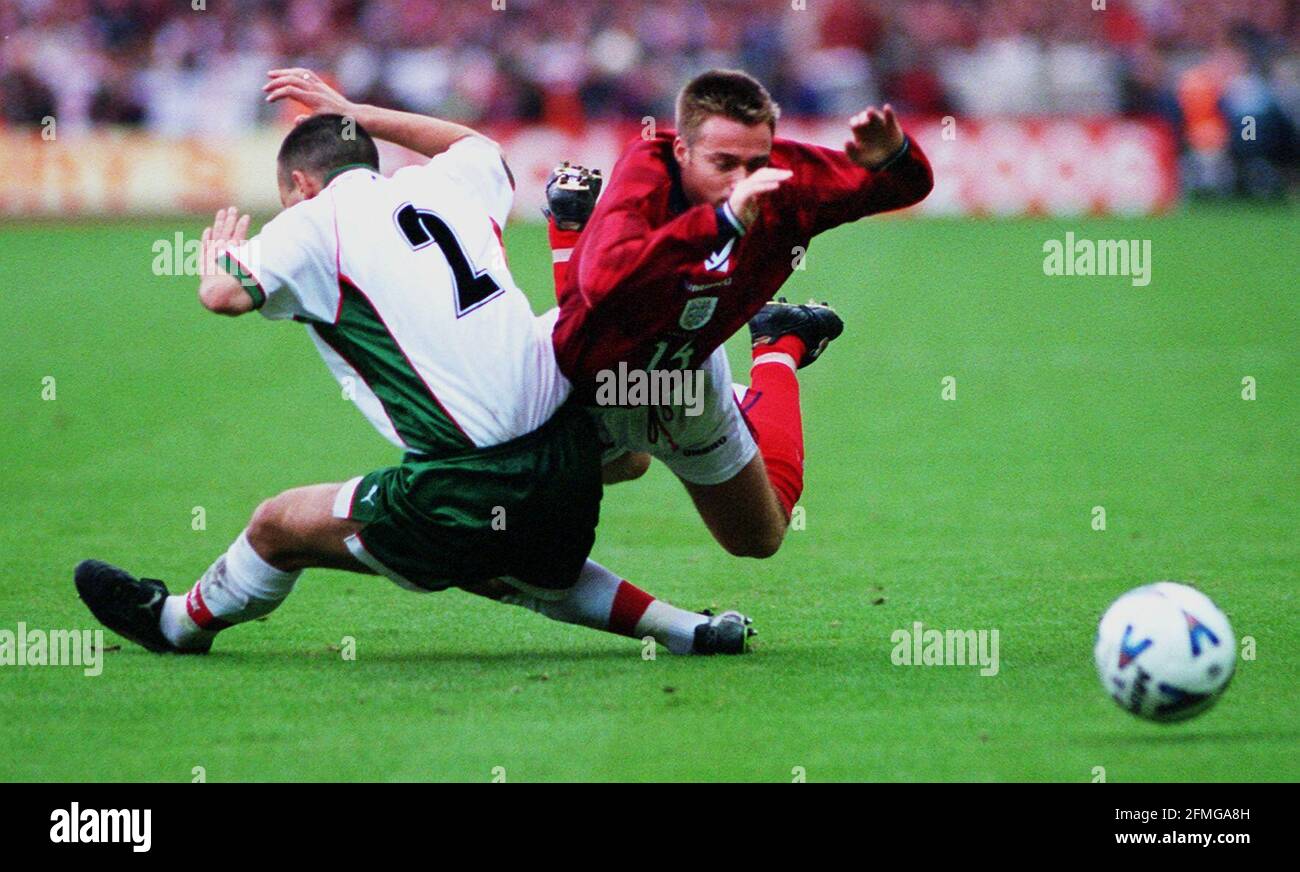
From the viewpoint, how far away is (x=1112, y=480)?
11.1m

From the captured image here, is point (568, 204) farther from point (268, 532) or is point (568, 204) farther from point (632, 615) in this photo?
point (268, 532)

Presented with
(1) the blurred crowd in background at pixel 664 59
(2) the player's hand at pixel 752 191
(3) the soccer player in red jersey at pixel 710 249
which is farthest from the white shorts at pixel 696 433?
(1) the blurred crowd in background at pixel 664 59

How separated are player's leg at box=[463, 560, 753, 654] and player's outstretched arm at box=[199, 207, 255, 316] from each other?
1.48m

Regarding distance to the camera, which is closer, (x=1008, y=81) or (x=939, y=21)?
(x=1008, y=81)

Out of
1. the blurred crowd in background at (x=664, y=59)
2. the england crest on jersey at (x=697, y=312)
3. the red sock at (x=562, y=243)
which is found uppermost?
the blurred crowd in background at (x=664, y=59)

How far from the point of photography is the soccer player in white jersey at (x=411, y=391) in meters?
6.55

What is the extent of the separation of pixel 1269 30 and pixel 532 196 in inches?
516

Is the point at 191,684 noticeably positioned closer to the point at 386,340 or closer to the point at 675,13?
the point at 386,340

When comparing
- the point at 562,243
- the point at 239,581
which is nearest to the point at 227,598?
the point at 239,581

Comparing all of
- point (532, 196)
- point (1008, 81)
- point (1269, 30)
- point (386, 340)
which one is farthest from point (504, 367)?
point (1269, 30)

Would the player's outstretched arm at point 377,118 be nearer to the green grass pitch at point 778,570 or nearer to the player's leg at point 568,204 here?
the player's leg at point 568,204

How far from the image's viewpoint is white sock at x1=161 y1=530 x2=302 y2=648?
6.79 metres

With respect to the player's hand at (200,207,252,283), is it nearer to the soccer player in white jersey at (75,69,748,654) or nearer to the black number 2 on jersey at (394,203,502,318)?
the soccer player in white jersey at (75,69,748,654)

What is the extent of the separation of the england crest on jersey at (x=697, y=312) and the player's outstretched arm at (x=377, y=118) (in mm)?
1384
